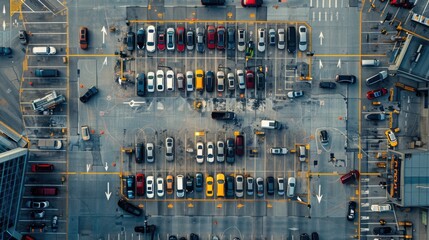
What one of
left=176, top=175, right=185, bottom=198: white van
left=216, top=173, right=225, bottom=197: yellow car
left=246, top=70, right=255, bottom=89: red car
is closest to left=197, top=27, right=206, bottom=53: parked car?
left=246, top=70, right=255, bottom=89: red car

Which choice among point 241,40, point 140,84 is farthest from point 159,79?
point 241,40

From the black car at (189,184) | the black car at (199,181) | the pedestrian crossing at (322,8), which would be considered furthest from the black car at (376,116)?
the black car at (189,184)

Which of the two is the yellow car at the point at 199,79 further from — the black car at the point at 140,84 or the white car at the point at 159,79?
the black car at the point at 140,84

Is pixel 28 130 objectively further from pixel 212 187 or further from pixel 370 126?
pixel 370 126

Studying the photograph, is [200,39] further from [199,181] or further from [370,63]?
[370,63]

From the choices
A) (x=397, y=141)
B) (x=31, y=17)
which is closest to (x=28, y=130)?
(x=31, y=17)

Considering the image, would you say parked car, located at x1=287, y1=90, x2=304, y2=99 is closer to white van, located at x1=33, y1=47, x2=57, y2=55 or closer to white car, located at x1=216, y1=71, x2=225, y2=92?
white car, located at x1=216, y1=71, x2=225, y2=92
